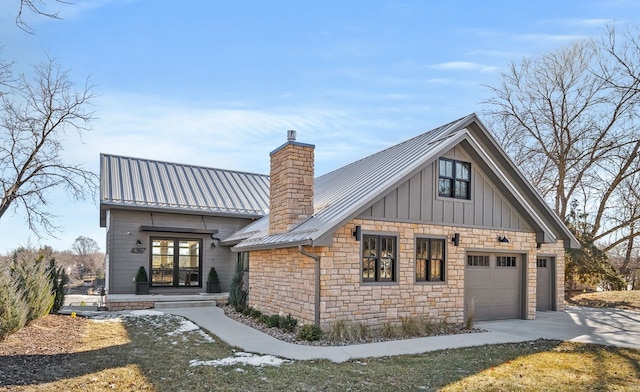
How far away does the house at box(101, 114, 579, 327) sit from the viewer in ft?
34.1

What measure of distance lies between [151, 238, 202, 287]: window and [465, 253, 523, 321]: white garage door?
1033 centimetres

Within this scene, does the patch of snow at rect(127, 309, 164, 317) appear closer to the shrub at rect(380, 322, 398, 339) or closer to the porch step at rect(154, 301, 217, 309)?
the porch step at rect(154, 301, 217, 309)

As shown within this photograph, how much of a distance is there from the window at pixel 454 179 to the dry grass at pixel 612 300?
9.77m

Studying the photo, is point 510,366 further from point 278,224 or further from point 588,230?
point 588,230

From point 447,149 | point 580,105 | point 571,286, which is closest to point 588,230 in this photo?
point 571,286

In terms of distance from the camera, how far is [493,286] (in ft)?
43.2

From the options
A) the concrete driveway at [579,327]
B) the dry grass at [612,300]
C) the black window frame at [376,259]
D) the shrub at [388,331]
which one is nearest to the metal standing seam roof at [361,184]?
the black window frame at [376,259]

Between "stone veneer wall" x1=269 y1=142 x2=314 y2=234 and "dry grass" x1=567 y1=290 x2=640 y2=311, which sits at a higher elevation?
"stone veneer wall" x1=269 y1=142 x2=314 y2=234

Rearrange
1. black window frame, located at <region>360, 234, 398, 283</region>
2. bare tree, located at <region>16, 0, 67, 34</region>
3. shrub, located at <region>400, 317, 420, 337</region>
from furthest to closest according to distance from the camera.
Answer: black window frame, located at <region>360, 234, 398, 283</region>
shrub, located at <region>400, 317, 420, 337</region>
bare tree, located at <region>16, 0, 67, 34</region>

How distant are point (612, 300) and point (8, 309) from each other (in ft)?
66.5

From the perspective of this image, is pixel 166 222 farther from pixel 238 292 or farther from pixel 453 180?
pixel 453 180

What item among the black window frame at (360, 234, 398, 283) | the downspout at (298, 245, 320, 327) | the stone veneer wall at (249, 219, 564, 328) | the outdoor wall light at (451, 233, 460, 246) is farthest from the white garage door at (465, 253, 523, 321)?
the downspout at (298, 245, 320, 327)

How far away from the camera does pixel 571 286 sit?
21625 mm

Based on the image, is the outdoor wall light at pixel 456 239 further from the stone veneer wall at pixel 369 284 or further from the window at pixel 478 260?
the window at pixel 478 260
